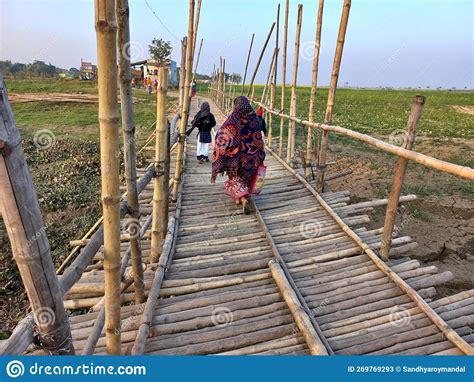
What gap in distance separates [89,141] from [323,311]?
9933 mm

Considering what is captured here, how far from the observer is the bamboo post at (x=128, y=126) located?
6.93 ft

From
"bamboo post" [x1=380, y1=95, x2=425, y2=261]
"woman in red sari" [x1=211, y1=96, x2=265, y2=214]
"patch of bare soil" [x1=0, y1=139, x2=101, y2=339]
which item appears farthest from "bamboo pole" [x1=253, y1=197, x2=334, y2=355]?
"patch of bare soil" [x1=0, y1=139, x2=101, y2=339]

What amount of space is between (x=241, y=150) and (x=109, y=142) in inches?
124

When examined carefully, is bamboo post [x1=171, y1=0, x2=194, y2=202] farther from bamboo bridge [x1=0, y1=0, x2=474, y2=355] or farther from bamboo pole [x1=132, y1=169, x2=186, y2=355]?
bamboo pole [x1=132, y1=169, x2=186, y2=355]

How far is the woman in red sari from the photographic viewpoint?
15.2 feet

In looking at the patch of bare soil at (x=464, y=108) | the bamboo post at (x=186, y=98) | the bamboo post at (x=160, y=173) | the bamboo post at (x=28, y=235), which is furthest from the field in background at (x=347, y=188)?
the patch of bare soil at (x=464, y=108)

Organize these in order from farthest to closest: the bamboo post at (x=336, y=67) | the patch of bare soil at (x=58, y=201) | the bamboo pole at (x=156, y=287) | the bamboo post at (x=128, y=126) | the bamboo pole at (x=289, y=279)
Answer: the patch of bare soil at (x=58, y=201), the bamboo post at (x=336, y=67), the bamboo pole at (x=289, y=279), the bamboo pole at (x=156, y=287), the bamboo post at (x=128, y=126)

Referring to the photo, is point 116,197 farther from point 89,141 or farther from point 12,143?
point 89,141

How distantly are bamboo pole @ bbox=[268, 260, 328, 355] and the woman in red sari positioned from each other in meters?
1.55

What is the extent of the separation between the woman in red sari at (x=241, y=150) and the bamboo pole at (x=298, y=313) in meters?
1.55

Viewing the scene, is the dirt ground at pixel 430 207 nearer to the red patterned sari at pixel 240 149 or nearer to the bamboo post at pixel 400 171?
the bamboo post at pixel 400 171

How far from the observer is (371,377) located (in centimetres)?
220

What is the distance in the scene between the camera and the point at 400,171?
3.20 metres

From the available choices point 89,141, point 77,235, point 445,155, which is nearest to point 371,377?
point 77,235
